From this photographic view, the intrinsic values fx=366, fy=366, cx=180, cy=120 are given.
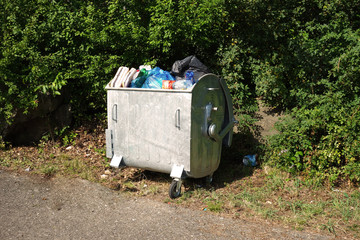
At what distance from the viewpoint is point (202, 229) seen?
3.65 metres

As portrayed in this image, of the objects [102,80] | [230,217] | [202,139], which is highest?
[102,80]

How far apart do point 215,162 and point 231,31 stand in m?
2.79

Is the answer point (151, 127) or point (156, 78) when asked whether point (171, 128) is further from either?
point (156, 78)

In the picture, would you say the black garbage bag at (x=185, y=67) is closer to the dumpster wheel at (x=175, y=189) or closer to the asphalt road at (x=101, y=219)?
the dumpster wheel at (x=175, y=189)

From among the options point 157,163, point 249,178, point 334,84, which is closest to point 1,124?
point 157,163

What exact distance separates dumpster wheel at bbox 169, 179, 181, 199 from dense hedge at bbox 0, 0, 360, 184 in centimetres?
152

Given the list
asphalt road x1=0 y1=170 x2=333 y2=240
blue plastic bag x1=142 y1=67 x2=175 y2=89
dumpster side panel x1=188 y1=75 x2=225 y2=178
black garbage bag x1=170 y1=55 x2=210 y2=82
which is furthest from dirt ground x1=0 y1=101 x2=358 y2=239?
black garbage bag x1=170 y1=55 x2=210 y2=82

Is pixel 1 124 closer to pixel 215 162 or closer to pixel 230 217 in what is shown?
pixel 215 162

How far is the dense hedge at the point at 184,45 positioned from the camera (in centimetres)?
559

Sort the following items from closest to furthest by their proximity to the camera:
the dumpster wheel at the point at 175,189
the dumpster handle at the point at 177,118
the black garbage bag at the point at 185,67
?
the dumpster handle at the point at 177,118 < the dumpster wheel at the point at 175,189 < the black garbage bag at the point at 185,67

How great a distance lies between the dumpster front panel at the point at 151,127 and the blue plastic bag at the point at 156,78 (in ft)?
0.67

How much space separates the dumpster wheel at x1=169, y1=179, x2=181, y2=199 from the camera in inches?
173

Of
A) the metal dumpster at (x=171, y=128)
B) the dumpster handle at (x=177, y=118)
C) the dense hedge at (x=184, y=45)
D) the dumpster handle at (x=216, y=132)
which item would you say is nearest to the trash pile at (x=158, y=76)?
the metal dumpster at (x=171, y=128)

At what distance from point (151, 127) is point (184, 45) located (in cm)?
241
